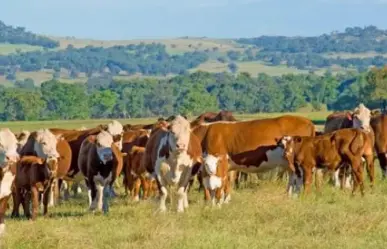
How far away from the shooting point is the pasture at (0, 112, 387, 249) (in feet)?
38.8

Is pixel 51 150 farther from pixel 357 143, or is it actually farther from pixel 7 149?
pixel 357 143

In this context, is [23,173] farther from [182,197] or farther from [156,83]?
[156,83]

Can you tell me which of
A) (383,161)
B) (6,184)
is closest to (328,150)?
(383,161)

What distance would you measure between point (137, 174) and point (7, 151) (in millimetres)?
5310

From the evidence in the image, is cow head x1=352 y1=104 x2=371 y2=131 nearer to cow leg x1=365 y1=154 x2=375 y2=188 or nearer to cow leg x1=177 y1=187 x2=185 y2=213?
cow leg x1=365 y1=154 x2=375 y2=188

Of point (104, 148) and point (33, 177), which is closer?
point (33, 177)

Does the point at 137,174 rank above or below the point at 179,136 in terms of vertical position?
below

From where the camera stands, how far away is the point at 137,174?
18.3 m

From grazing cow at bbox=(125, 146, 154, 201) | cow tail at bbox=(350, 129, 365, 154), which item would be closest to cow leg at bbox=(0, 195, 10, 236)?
grazing cow at bbox=(125, 146, 154, 201)

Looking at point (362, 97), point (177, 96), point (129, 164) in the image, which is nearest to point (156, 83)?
point (177, 96)

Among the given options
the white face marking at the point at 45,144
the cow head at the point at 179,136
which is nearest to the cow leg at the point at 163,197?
the cow head at the point at 179,136

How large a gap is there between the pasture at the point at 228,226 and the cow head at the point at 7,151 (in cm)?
92

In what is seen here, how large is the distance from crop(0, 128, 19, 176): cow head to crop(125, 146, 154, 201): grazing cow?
185 inches

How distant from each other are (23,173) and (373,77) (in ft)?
236
